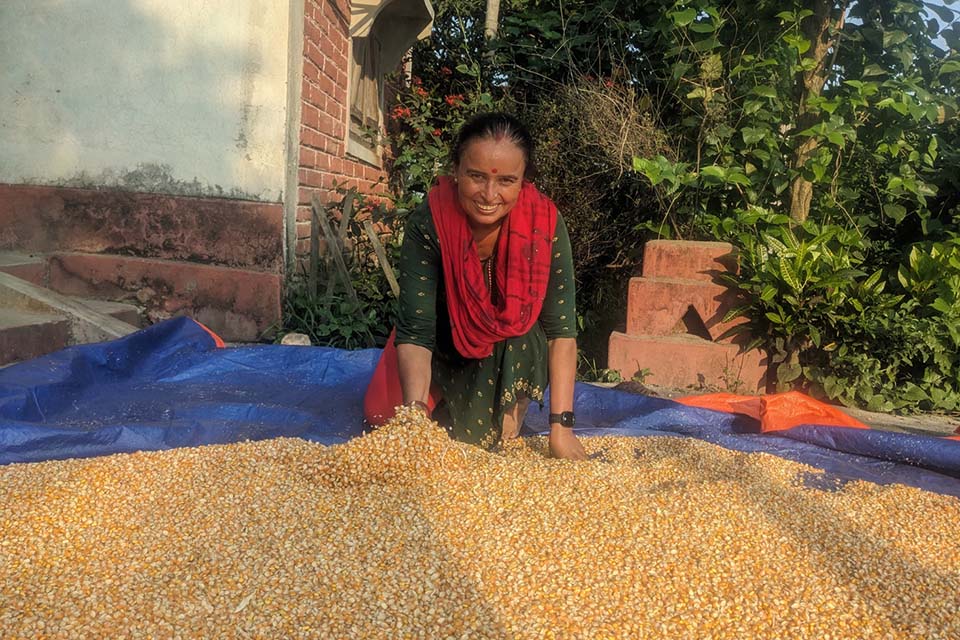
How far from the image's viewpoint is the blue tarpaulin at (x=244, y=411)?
2686 mm

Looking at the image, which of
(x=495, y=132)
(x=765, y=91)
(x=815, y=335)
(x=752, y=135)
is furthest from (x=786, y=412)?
(x=765, y=91)

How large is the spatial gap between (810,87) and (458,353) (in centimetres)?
321

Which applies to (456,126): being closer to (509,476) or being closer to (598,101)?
(598,101)

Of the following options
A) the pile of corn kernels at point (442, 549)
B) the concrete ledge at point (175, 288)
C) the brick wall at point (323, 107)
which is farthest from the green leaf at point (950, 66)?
the concrete ledge at point (175, 288)

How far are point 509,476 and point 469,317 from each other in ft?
2.06

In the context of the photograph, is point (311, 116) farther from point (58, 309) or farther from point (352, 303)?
point (58, 309)

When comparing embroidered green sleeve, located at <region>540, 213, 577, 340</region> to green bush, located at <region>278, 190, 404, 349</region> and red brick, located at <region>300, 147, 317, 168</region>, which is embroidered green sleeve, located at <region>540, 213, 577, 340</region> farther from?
red brick, located at <region>300, 147, 317, 168</region>

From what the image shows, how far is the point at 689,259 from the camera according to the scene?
4.47m

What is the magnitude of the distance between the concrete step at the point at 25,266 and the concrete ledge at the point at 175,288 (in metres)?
0.07

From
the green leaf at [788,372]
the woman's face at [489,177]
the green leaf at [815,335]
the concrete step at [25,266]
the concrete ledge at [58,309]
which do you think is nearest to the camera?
the woman's face at [489,177]

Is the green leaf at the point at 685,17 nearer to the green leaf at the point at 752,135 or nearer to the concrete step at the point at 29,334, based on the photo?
the green leaf at the point at 752,135

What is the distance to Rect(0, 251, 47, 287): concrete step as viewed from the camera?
425 centimetres

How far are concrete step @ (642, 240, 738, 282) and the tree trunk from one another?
69cm

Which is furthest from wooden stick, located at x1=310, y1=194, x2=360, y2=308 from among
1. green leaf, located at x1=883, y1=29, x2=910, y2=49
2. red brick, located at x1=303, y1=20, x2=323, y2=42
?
green leaf, located at x1=883, y1=29, x2=910, y2=49
